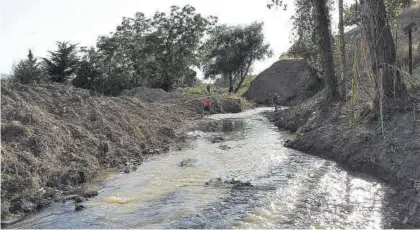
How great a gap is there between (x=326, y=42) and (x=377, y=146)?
837 cm

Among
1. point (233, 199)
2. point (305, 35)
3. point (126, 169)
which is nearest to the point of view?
point (233, 199)

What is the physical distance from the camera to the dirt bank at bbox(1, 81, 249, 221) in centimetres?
855

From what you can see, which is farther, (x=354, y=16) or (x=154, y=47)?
(x=154, y=47)

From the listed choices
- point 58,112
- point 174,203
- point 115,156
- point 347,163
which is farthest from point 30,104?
point 347,163

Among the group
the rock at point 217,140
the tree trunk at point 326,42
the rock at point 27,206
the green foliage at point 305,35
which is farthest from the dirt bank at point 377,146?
the green foliage at point 305,35

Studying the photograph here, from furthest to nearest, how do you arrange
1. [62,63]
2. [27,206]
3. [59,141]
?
[62,63] < [59,141] < [27,206]

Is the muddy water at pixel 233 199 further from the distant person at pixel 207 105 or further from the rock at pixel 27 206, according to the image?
the distant person at pixel 207 105

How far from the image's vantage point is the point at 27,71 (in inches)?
1313

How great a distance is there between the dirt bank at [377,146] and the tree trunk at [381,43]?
770 millimetres

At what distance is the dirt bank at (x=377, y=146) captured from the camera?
7840 mm

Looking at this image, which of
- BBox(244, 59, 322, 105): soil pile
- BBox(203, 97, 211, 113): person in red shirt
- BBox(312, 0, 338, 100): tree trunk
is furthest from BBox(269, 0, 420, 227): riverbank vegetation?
BBox(244, 59, 322, 105): soil pile

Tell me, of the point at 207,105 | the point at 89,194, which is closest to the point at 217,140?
the point at 89,194

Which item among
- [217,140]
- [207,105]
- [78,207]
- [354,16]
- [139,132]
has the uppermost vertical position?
[354,16]

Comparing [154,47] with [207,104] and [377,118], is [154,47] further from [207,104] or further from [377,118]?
[377,118]
